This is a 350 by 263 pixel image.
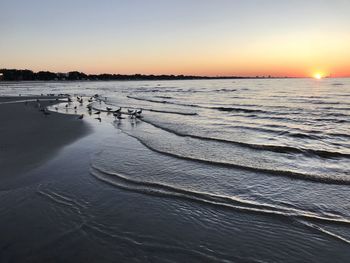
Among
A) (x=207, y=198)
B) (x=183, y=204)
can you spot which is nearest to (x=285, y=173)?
(x=207, y=198)

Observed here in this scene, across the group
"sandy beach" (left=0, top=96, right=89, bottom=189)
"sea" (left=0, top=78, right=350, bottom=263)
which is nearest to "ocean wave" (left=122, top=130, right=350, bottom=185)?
"sea" (left=0, top=78, right=350, bottom=263)

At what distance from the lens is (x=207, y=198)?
7.43m

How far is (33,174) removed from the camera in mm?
9000

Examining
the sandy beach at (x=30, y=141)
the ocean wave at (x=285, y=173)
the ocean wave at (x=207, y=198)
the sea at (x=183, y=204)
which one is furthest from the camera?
the sandy beach at (x=30, y=141)

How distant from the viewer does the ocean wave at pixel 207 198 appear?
21.3 ft

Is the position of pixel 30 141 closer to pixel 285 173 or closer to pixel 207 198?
pixel 207 198

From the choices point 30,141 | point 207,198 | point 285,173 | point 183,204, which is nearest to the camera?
point 183,204

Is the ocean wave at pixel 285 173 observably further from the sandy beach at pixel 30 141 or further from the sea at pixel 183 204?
the sandy beach at pixel 30 141

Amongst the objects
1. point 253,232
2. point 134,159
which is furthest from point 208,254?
point 134,159

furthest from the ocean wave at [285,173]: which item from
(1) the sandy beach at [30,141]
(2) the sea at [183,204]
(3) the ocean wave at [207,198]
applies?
(1) the sandy beach at [30,141]

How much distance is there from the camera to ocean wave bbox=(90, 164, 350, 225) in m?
6.48

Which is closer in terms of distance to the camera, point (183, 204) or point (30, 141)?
point (183, 204)

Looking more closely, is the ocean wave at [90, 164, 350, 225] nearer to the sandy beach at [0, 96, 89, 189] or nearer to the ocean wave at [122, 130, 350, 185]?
the sandy beach at [0, 96, 89, 189]

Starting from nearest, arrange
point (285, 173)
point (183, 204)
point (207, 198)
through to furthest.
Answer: point (183, 204)
point (207, 198)
point (285, 173)
